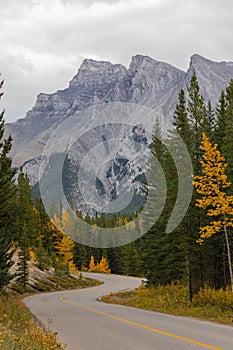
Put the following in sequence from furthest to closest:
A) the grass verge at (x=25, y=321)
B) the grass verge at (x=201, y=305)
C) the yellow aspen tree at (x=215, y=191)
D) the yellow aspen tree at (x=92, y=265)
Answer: the yellow aspen tree at (x=92, y=265), the yellow aspen tree at (x=215, y=191), the grass verge at (x=201, y=305), the grass verge at (x=25, y=321)

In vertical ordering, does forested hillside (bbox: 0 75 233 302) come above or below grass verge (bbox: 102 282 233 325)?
above

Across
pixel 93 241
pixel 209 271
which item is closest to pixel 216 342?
pixel 209 271

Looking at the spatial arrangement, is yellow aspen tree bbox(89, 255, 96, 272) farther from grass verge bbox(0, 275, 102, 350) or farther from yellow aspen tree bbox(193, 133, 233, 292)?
yellow aspen tree bbox(193, 133, 233, 292)

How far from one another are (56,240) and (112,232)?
2380cm

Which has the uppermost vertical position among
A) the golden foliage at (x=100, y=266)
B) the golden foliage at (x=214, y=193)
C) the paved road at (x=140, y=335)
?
the golden foliage at (x=214, y=193)

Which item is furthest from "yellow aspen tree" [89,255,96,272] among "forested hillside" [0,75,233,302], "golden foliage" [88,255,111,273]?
"forested hillside" [0,75,233,302]

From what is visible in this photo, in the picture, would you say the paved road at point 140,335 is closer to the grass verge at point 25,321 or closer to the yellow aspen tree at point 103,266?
the grass verge at point 25,321

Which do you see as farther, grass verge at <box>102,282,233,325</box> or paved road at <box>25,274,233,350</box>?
grass verge at <box>102,282,233,325</box>

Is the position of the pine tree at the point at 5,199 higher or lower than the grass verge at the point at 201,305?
higher

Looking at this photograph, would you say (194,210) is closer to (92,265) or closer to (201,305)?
(201,305)

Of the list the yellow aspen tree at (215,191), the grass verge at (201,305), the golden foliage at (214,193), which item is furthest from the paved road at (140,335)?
the golden foliage at (214,193)

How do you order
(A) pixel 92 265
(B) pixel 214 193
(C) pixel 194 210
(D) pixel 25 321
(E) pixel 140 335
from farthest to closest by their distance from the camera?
1. (A) pixel 92 265
2. (C) pixel 194 210
3. (B) pixel 214 193
4. (D) pixel 25 321
5. (E) pixel 140 335

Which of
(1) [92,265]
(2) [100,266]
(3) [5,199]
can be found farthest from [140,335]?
(1) [92,265]

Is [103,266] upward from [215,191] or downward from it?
downward
